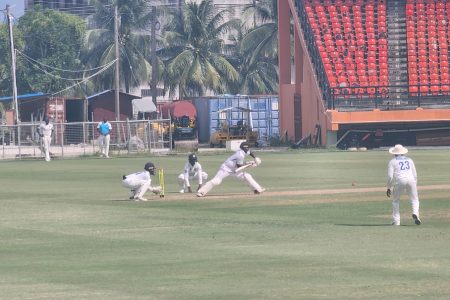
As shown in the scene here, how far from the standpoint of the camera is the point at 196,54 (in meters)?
101

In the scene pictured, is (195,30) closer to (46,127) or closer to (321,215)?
(46,127)

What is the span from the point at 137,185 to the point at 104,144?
29242 millimetres

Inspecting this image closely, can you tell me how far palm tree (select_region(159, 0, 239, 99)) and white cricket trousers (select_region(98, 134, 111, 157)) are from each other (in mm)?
36481

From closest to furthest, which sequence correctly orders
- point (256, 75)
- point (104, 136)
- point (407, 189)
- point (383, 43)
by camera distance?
point (407, 189), point (104, 136), point (383, 43), point (256, 75)

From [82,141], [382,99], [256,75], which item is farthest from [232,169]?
[256,75]

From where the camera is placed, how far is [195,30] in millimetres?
101875

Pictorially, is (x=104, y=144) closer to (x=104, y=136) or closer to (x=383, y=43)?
(x=104, y=136)

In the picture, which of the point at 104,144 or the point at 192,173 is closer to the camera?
the point at 192,173

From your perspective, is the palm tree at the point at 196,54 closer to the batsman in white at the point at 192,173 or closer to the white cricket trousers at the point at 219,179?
the batsman in white at the point at 192,173

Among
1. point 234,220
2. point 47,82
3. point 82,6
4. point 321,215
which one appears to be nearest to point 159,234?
point 234,220

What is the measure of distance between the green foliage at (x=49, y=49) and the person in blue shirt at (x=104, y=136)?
1977 inches

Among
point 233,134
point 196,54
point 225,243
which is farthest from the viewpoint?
point 196,54

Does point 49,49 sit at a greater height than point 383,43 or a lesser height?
greater

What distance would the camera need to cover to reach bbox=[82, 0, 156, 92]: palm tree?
106 m
